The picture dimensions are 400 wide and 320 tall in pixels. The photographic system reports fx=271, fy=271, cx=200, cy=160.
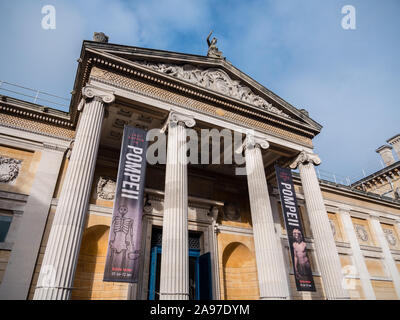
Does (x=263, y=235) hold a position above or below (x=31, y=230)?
below

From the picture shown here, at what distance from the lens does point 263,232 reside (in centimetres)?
892

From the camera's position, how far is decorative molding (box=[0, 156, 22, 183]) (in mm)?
9211

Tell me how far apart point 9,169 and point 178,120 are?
6.09 metres

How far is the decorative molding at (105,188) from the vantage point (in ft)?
34.8

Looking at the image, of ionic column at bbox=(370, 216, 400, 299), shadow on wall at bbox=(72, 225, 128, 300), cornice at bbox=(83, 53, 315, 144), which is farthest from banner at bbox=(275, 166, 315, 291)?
ionic column at bbox=(370, 216, 400, 299)

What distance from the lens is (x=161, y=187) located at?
1198 cm

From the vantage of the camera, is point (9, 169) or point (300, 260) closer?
point (300, 260)

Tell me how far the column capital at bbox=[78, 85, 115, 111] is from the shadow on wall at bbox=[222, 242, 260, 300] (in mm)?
7988

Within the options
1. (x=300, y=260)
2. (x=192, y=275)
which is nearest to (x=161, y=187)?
(x=192, y=275)

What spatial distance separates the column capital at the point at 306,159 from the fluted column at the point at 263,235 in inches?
81.5

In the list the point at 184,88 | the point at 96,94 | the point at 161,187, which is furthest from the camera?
the point at 161,187

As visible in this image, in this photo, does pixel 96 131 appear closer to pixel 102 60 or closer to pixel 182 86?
pixel 102 60

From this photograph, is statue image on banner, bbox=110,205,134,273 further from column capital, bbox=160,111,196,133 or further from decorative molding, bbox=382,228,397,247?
decorative molding, bbox=382,228,397,247

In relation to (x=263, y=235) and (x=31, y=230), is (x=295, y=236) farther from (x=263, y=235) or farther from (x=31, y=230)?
(x=31, y=230)
